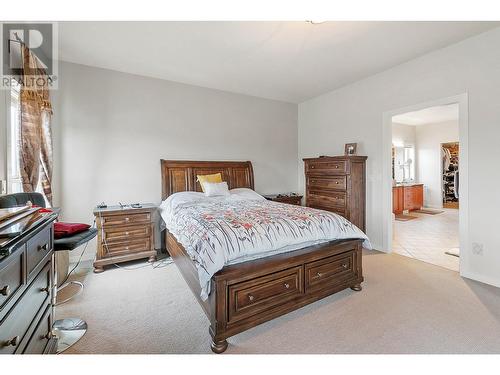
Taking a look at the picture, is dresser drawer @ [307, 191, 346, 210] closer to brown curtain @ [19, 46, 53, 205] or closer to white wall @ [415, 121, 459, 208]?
brown curtain @ [19, 46, 53, 205]

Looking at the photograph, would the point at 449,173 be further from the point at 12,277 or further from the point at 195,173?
the point at 12,277

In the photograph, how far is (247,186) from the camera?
→ 14.9 feet

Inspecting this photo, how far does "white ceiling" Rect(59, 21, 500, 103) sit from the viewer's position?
8.20 feet

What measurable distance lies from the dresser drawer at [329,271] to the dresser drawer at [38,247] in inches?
73.6

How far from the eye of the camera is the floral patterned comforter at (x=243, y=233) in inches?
71.5

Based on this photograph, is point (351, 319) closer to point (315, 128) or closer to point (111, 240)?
point (111, 240)

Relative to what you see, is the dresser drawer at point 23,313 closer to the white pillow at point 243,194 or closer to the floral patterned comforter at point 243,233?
the floral patterned comforter at point 243,233

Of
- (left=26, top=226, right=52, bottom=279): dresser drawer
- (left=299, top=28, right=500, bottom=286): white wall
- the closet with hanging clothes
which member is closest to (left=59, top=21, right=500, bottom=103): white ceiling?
(left=299, top=28, right=500, bottom=286): white wall

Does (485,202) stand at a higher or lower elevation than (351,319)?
higher

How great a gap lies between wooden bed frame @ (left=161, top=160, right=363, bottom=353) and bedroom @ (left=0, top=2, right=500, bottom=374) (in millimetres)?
14

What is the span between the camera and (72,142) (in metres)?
3.32

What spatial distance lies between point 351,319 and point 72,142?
3933 millimetres

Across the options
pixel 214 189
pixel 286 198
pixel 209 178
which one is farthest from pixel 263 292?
pixel 286 198
